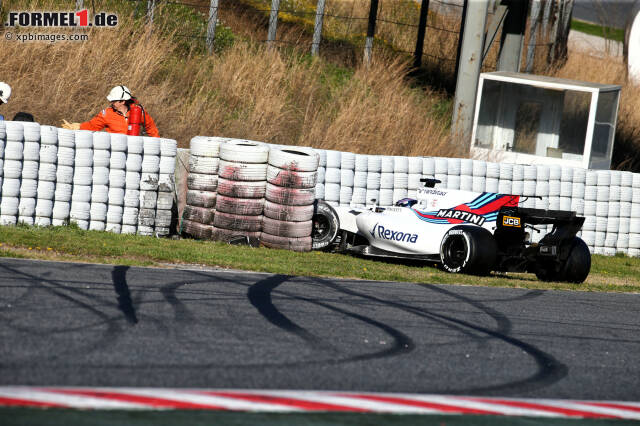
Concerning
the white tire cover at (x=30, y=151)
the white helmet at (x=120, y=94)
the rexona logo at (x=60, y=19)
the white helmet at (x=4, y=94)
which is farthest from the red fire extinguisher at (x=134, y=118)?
the rexona logo at (x=60, y=19)

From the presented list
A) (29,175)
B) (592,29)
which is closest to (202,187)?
(29,175)

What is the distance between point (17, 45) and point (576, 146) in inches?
490

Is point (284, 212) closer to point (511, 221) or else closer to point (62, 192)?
point (62, 192)

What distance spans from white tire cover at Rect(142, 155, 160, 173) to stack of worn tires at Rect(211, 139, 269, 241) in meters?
0.88

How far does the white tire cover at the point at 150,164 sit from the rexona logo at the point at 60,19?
27.9ft

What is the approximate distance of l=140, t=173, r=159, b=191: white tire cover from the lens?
12945mm

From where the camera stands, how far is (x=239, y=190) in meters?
13.0

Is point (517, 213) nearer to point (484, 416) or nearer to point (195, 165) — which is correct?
point (195, 165)

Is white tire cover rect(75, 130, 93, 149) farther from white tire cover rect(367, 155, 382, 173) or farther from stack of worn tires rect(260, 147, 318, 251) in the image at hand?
white tire cover rect(367, 155, 382, 173)

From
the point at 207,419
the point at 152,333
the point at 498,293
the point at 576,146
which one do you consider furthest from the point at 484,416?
the point at 576,146

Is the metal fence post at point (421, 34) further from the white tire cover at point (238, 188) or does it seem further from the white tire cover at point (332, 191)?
the white tire cover at point (238, 188)

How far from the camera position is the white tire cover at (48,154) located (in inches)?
491

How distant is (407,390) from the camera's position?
5.77 meters

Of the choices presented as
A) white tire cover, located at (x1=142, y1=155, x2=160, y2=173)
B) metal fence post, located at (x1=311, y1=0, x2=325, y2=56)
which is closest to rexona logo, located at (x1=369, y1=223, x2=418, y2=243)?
white tire cover, located at (x1=142, y1=155, x2=160, y2=173)
